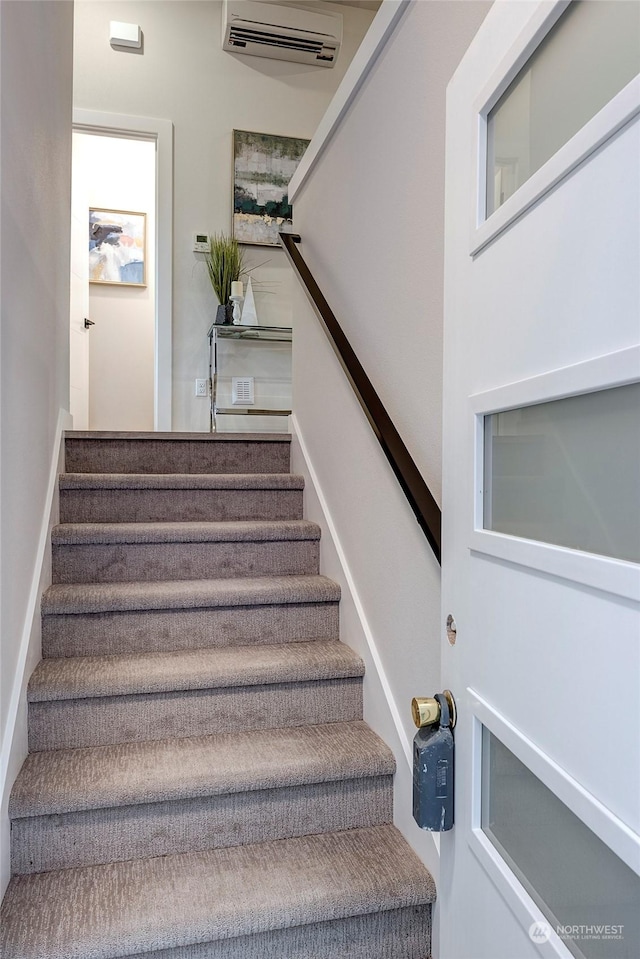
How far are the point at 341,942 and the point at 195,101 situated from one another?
4193 mm

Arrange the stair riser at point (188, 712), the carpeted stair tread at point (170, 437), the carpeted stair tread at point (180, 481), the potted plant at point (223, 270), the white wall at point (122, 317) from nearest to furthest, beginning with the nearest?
the stair riser at point (188, 712) < the carpeted stair tread at point (180, 481) < the carpeted stair tread at point (170, 437) < the potted plant at point (223, 270) < the white wall at point (122, 317)

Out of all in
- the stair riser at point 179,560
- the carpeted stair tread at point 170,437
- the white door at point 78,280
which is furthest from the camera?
the white door at point 78,280

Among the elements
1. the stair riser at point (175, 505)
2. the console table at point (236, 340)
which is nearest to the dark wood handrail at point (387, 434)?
the stair riser at point (175, 505)

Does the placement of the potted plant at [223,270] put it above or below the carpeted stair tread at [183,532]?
above

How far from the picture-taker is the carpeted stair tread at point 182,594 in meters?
1.86

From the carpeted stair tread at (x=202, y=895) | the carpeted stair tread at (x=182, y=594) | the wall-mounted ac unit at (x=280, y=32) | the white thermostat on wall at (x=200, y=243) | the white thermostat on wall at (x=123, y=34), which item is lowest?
the carpeted stair tread at (x=202, y=895)

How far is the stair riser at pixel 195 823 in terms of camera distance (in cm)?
141

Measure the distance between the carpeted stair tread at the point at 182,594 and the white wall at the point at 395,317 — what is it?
0.17 metres

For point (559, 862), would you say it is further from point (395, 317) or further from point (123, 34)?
point (123, 34)

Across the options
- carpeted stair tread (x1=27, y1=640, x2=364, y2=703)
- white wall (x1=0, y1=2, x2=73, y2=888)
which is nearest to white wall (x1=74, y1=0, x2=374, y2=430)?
white wall (x1=0, y1=2, x2=73, y2=888)

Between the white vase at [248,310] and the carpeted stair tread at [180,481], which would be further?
the white vase at [248,310]

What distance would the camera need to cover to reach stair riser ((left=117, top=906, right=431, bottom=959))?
1.28 metres

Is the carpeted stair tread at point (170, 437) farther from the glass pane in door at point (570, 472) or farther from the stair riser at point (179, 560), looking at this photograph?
the glass pane in door at point (570, 472)

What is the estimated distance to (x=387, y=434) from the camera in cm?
151
